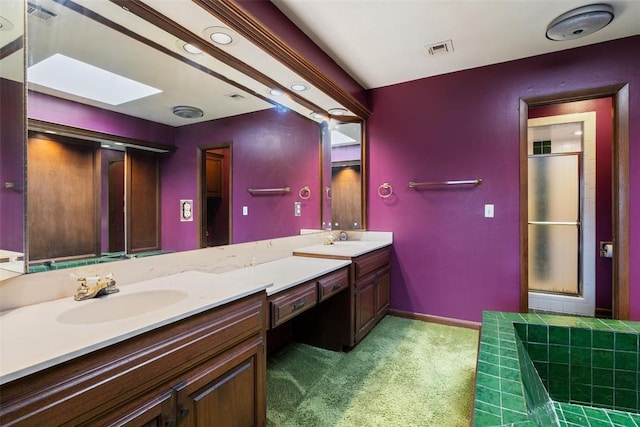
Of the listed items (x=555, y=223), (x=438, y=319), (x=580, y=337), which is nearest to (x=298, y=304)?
(x=580, y=337)

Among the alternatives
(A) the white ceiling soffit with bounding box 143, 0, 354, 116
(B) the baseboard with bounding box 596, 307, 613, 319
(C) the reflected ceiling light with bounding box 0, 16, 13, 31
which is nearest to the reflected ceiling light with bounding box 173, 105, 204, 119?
(A) the white ceiling soffit with bounding box 143, 0, 354, 116

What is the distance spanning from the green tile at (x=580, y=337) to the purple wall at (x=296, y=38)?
2.35 meters

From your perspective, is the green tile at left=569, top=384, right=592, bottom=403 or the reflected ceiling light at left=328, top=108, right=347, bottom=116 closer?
the green tile at left=569, top=384, right=592, bottom=403

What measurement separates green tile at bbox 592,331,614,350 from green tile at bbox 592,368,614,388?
117mm

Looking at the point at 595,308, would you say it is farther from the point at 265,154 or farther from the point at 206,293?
the point at 206,293

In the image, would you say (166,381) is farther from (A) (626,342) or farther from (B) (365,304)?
(A) (626,342)

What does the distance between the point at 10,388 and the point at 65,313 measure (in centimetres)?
45

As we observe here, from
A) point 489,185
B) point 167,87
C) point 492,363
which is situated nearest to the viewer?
point 492,363

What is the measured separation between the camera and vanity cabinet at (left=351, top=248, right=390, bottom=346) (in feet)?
8.13

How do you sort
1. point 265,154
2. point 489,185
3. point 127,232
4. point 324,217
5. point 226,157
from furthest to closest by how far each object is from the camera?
1. point 324,217
2. point 489,185
3. point 265,154
4. point 226,157
5. point 127,232

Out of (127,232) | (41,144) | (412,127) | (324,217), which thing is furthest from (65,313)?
(412,127)

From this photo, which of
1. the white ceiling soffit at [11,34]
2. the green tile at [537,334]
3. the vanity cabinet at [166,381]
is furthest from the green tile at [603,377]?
the white ceiling soffit at [11,34]

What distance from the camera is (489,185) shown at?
2.82 metres

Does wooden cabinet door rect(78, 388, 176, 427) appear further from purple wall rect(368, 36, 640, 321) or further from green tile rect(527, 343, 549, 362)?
purple wall rect(368, 36, 640, 321)
